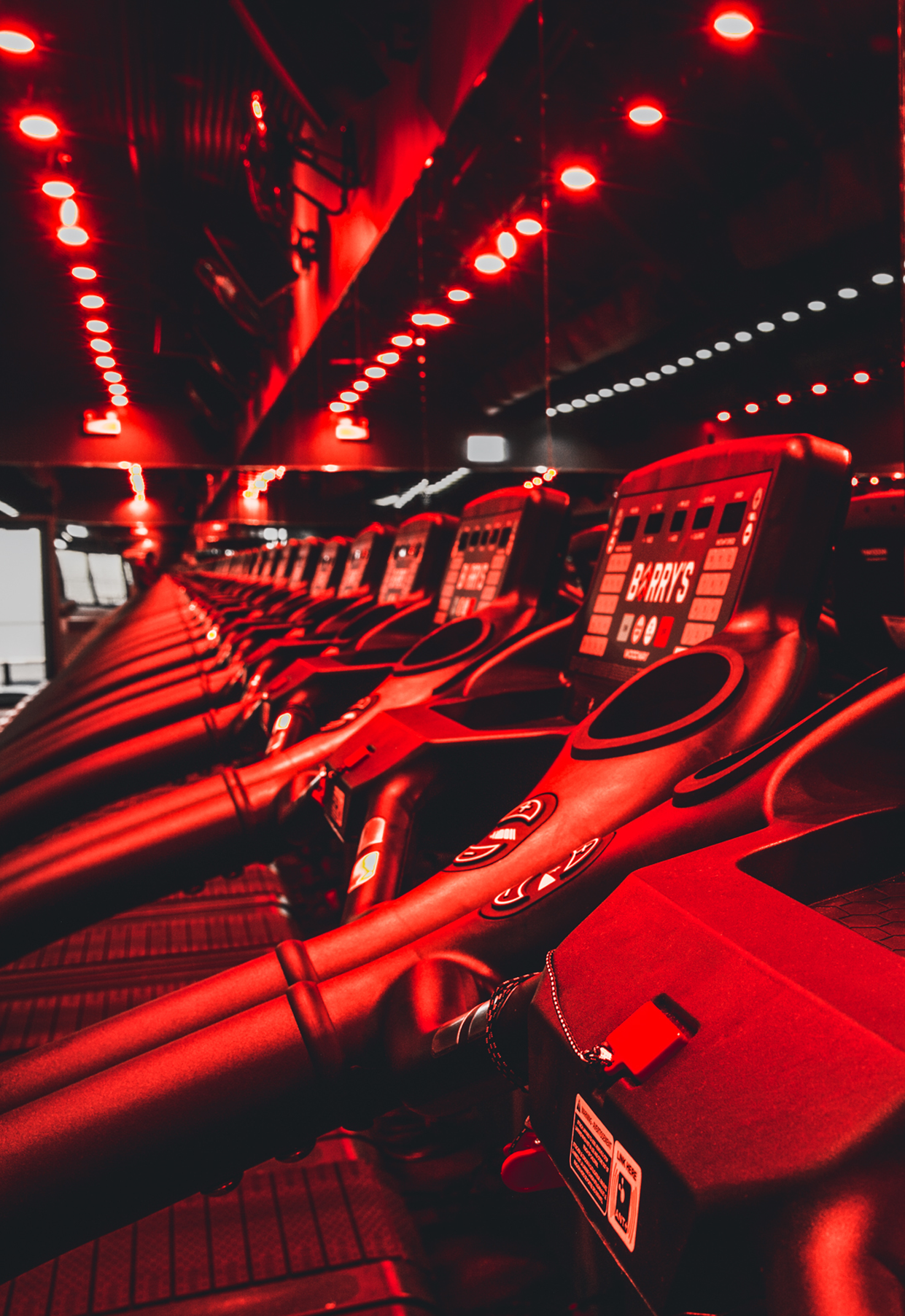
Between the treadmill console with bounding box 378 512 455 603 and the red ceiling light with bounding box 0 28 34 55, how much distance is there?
2787mm

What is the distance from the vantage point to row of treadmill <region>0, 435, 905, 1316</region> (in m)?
0.41

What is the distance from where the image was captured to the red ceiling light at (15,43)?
12.8 feet

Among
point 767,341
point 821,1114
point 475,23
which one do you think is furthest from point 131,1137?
point 767,341

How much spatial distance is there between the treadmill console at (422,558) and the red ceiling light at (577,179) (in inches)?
89.6

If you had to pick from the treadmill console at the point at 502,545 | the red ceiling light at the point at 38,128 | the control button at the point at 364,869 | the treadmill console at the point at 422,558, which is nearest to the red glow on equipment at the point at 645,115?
the treadmill console at the point at 422,558

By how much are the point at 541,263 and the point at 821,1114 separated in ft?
20.9

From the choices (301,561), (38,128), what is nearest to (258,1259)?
(38,128)

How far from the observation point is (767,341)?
5.87m

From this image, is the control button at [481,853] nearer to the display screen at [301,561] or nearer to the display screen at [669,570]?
the display screen at [669,570]

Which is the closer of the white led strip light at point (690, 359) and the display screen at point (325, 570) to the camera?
the white led strip light at point (690, 359)

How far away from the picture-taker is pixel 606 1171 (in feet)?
1.51

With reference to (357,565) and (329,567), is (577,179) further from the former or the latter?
(329,567)

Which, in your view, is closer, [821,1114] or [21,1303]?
[821,1114]

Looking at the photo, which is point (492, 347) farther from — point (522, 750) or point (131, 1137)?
point (131, 1137)
